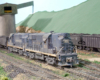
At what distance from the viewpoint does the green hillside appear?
3319 centimetres

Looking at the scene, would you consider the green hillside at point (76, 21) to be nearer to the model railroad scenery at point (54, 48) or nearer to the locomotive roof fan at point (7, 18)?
the model railroad scenery at point (54, 48)

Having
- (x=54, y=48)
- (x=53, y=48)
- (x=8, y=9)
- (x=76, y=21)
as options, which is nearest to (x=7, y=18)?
(x=8, y=9)

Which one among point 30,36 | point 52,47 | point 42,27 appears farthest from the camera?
point 42,27

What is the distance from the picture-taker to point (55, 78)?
9.44 metres

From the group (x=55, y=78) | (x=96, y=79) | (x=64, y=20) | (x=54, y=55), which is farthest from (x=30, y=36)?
(x=64, y=20)

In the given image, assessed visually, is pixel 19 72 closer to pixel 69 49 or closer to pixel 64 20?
pixel 69 49

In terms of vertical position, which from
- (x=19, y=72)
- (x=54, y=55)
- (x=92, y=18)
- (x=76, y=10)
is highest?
(x=76, y=10)

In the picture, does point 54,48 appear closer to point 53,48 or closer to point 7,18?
point 53,48

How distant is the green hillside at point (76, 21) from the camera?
3319 cm

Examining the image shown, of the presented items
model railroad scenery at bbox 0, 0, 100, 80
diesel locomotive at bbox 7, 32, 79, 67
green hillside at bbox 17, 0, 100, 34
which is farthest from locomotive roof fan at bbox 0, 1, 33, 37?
diesel locomotive at bbox 7, 32, 79, 67

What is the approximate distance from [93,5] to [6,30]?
2776 cm

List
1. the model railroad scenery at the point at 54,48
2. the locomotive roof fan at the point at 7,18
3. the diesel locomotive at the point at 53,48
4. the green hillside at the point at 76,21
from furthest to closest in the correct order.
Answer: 1. the locomotive roof fan at the point at 7,18
2. the green hillside at the point at 76,21
3. the diesel locomotive at the point at 53,48
4. the model railroad scenery at the point at 54,48

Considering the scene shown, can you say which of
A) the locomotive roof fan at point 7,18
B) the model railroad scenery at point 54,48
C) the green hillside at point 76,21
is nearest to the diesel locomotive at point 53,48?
the model railroad scenery at point 54,48

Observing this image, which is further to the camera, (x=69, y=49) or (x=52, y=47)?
(x=52, y=47)
